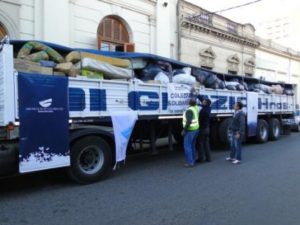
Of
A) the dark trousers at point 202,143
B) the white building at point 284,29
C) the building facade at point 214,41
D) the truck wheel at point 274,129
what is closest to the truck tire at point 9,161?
the dark trousers at point 202,143

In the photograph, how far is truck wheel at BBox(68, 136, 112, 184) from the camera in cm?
732

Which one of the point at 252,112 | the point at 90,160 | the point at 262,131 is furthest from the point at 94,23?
the point at 90,160

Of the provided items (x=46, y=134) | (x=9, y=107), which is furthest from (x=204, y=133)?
(x=9, y=107)

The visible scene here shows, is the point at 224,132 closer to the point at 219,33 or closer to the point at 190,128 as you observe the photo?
the point at 190,128

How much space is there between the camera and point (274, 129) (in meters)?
15.9

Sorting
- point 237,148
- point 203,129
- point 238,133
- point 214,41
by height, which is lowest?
point 237,148

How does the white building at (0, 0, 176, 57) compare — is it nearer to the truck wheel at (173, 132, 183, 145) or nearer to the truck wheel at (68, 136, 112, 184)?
the truck wheel at (173, 132, 183, 145)

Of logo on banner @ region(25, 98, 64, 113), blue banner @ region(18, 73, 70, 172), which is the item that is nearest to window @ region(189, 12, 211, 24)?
blue banner @ region(18, 73, 70, 172)

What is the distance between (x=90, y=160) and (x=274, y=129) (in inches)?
407

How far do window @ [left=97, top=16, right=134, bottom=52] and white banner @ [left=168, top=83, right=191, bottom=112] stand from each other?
6.95m

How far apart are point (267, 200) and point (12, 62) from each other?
4.87 meters

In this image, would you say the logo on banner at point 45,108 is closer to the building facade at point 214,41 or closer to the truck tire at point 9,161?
the truck tire at point 9,161

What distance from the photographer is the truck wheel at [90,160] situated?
7.32 meters

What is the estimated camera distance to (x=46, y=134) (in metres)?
6.82
